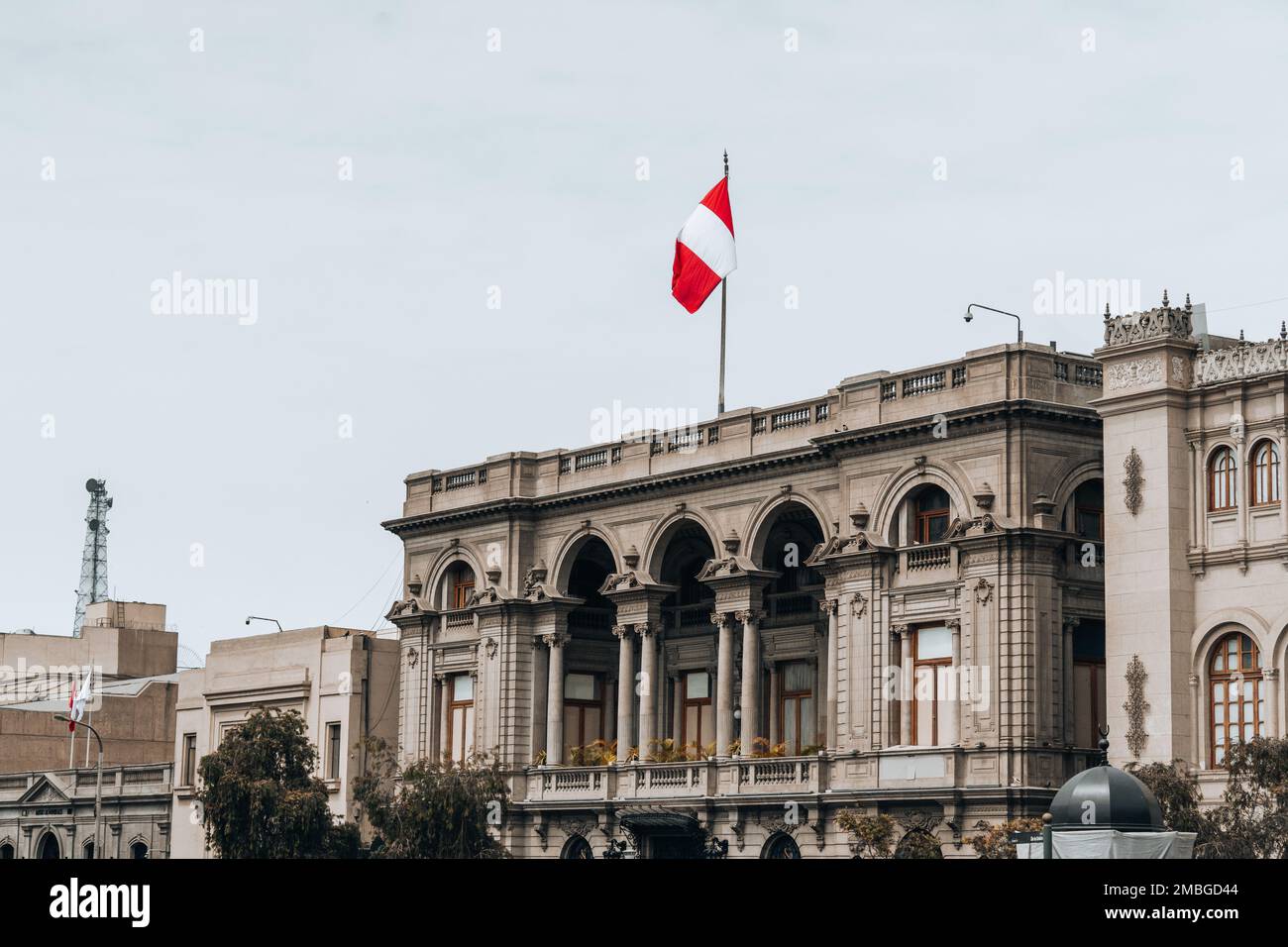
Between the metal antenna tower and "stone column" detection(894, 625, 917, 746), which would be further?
the metal antenna tower

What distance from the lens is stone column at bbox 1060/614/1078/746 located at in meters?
62.4

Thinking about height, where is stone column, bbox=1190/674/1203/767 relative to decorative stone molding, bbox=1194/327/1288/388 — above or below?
below

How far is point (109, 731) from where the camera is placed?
4528 inches

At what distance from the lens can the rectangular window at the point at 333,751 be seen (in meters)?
86.7

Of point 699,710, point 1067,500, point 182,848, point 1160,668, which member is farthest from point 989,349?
point 182,848

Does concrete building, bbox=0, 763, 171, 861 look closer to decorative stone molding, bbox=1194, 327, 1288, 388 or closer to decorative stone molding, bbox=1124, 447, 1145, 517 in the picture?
decorative stone molding, bbox=1124, 447, 1145, 517

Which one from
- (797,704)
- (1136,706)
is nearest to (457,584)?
(797,704)

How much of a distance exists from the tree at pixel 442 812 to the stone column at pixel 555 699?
10.3ft

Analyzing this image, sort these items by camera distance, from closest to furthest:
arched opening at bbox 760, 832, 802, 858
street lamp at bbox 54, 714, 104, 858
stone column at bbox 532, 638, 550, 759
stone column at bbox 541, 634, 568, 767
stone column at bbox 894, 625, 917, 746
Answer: stone column at bbox 894, 625, 917, 746
arched opening at bbox 760, 832, 802, 858
stone column at bbox 541, 634, 568, 767
stone column at bbox 532, 638, 550, 759
street lamp at bbox 54, 714, 104, 858

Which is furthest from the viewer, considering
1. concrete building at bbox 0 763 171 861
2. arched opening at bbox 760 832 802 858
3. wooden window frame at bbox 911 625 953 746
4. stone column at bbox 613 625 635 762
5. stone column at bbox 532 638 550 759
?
concrete building at bbox 0 763 171 861

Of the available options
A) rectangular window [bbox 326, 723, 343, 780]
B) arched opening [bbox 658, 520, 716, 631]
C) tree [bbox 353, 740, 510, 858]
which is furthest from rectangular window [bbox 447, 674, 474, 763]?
arched opening [bbox 658, 520, 716, 631]

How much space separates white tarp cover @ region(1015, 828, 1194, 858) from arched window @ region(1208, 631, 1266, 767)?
1741 centimetres

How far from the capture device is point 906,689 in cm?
6519
